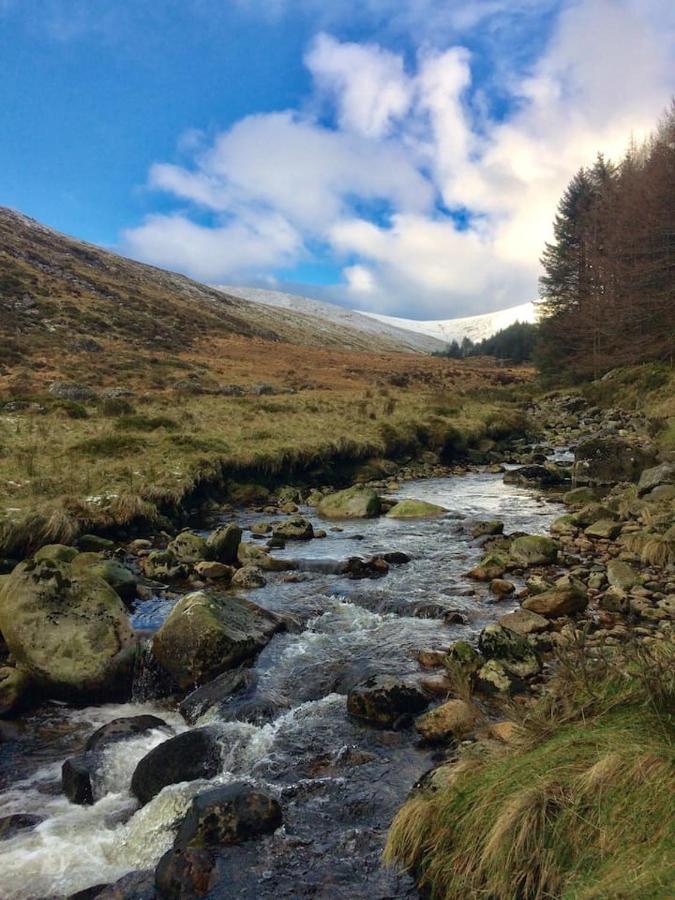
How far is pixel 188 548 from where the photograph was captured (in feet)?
44.5

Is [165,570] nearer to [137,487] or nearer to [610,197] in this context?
[137,487]

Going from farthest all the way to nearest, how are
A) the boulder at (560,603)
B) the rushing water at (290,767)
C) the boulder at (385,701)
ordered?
1. the boulder at (560,603)
2. the boulder at (385,701)
3. the rushing water at (290,767)

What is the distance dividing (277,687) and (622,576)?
6.58 metres

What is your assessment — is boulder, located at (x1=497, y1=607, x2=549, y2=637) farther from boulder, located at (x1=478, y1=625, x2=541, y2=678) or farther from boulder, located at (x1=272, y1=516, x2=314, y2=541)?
boulder, located at (x1=272, y1=516, x2=314, y2=541)

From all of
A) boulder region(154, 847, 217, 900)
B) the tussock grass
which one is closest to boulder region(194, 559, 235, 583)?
boulder region(154, 847, 217, 900)

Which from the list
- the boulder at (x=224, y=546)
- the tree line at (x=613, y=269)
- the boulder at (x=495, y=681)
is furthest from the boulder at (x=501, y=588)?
the tree line at (x=613, y=269)

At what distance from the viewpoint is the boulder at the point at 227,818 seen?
16.8 feet

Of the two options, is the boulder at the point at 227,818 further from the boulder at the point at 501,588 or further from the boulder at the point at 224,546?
the boulder at the point at 224,546

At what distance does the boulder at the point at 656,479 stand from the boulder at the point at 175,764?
13839 mm

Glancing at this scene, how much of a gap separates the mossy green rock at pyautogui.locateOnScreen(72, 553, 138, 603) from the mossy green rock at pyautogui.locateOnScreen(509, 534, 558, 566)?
8.03 m

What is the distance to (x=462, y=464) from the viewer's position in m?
28.7

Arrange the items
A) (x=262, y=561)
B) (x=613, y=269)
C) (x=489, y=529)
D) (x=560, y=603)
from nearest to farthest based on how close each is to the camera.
Result: (x=560, y=603) < (x=262, y=561) < (x=489, y=529) < (x=613, y=269)

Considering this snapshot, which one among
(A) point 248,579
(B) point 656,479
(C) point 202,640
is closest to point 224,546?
(A) point 248,579

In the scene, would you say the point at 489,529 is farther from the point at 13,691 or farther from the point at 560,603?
the point at 13,691
